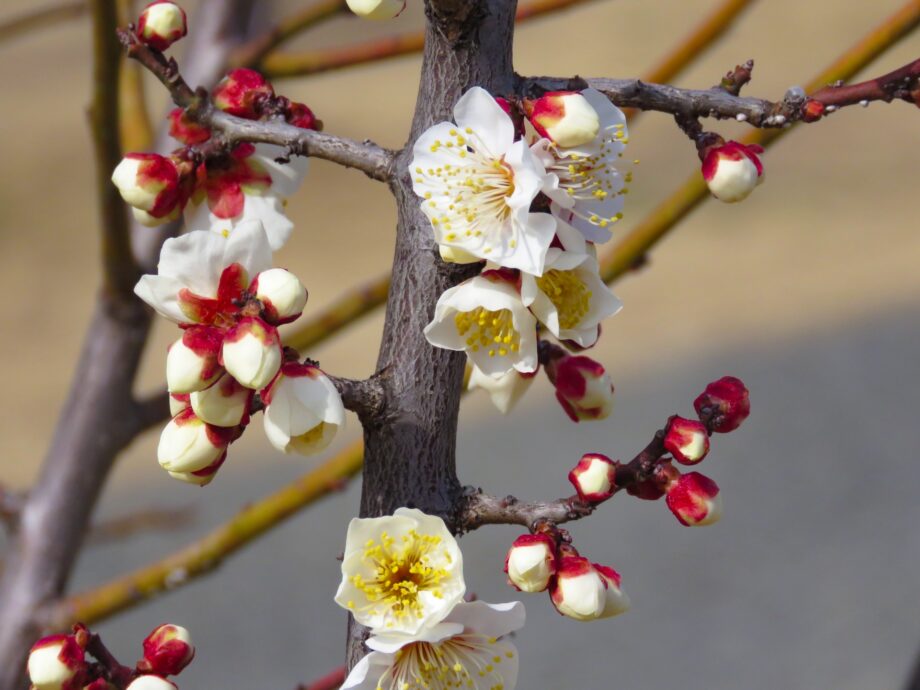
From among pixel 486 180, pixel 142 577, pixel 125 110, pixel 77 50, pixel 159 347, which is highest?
pixel 77 50

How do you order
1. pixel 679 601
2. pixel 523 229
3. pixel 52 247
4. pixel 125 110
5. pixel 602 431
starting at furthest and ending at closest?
pixel 52 247
pixel 602 431
pixel 679 601
pixel 125 110
pixel 523 229

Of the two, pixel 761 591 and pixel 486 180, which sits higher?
pixel 761 591

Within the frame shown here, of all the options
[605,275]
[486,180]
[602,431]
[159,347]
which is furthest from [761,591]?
[486,180]

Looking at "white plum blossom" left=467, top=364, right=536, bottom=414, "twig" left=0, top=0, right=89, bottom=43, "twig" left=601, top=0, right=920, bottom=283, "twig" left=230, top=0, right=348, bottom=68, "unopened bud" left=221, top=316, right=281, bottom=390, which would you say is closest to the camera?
"unopened bud" left=221, top=316, right=281, bottom=390

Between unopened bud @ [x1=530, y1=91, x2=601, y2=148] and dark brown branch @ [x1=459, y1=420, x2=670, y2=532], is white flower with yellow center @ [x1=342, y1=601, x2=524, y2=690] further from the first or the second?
unopened bud @ [x1=530, y1=91, x2=601, y2=148]

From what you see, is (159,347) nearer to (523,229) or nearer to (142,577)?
(142,577)

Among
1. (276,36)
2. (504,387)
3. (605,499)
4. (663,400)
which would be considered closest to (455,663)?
(605,499)

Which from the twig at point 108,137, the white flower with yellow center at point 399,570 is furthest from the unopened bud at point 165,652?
the twig at point 108,137

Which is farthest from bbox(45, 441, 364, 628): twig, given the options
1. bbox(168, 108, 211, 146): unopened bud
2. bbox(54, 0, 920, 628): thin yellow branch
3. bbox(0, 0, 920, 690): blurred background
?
bbox(0, 0, 920, 690): blurred background
